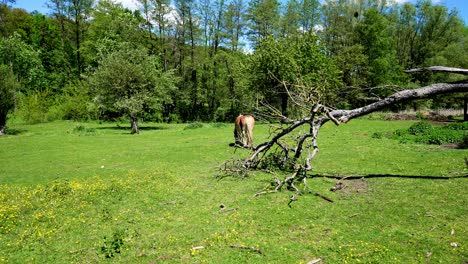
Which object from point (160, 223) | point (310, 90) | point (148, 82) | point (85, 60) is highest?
point (85, 60)

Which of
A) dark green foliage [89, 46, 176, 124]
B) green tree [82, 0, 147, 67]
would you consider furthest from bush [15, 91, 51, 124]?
dark green foliage [89, 46, 176, 124]

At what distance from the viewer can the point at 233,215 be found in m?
7.41

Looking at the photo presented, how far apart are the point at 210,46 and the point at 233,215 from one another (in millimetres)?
44918

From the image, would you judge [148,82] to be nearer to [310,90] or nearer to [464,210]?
[310,90]

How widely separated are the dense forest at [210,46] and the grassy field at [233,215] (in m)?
25.4

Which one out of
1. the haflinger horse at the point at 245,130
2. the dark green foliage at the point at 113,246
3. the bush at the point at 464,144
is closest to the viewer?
the dark green foliage at the point at 113,246

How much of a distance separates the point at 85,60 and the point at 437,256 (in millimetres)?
55462

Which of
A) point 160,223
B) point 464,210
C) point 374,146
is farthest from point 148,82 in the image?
point 464,210

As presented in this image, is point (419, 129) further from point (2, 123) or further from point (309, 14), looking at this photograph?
point (309, 14)

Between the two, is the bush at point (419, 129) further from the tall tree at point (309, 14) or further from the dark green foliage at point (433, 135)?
the tall tree at point (309, 14)

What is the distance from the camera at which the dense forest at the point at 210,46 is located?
134ft

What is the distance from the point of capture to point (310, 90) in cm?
975

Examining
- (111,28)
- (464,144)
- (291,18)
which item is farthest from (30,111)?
(464,144)

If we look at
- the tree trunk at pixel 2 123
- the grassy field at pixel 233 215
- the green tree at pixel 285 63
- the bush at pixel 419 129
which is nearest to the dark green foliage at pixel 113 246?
the grassy field at pixel 233 215
